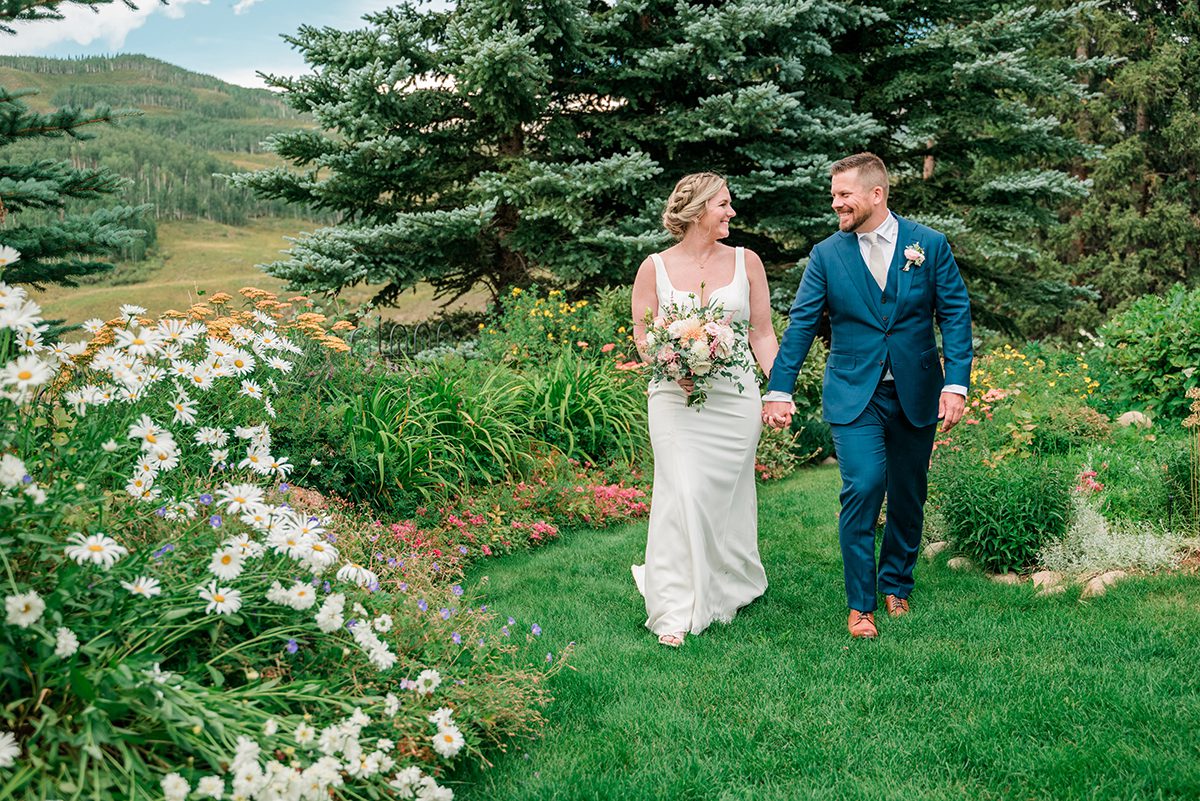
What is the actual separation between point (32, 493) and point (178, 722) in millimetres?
646

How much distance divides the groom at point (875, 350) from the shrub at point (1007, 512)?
3.05ft

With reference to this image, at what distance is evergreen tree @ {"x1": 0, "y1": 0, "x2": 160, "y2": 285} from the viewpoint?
5000mm

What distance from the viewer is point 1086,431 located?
679cm

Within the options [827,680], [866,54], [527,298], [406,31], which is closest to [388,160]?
[406,31]

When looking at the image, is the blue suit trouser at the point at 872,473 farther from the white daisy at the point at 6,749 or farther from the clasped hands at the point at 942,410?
the white daisy at the point at 6,749

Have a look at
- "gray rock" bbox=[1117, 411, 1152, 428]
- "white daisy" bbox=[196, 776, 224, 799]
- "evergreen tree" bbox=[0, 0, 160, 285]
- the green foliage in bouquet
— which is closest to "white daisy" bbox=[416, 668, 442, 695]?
the green foliage in bouquet

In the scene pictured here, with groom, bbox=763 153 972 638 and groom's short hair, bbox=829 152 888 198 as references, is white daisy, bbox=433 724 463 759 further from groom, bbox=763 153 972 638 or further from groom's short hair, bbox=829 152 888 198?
groom's short hair, bbox=829 152 888 198

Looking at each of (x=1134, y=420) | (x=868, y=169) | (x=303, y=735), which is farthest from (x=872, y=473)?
(x=1134, y=420)

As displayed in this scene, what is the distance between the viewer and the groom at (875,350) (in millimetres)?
4043

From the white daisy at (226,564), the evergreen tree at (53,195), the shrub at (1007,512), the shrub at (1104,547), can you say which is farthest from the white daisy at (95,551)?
the shrub at (1104,547)

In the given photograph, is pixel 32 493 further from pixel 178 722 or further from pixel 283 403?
pixel 283 403

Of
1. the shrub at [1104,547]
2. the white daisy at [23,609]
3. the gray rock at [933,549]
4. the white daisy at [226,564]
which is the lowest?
the gray rock at [933,549]

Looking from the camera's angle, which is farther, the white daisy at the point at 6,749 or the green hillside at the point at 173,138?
the green hillside at the point at 173,138

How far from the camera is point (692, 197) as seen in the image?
441cm
